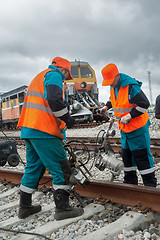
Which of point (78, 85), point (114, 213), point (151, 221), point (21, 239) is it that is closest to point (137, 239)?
point (151, 221)

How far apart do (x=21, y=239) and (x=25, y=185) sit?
0.75 m

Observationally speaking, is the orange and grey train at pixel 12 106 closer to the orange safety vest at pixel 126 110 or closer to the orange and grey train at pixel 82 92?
the orange and grey train at pixel 82 92

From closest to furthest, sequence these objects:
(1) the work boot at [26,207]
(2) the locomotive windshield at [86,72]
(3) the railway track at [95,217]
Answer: (3) the railway track at [95,217], (1) the work boot at [26,207], (2) the locomotive windshield at [86,72]

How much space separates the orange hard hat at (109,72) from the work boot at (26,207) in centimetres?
186

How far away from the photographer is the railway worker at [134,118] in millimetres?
3213

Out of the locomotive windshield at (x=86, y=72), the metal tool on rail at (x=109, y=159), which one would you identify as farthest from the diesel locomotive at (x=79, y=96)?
the metal tool on rail at (x=109, y=159)

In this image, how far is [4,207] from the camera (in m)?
3.34

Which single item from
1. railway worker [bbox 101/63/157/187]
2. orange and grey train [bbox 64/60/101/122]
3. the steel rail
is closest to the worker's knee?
the steel rail

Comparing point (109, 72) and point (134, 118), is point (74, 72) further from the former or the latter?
point (134, 118)

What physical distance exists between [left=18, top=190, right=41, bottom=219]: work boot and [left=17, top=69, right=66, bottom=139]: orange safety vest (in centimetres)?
92

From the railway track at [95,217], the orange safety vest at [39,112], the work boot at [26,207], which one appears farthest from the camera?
the work boot at [26,207]

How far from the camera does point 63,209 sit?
280cm

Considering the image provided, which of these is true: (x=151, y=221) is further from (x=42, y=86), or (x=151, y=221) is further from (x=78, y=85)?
(x=78, y=85)

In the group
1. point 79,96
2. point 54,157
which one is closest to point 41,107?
point 54,157
